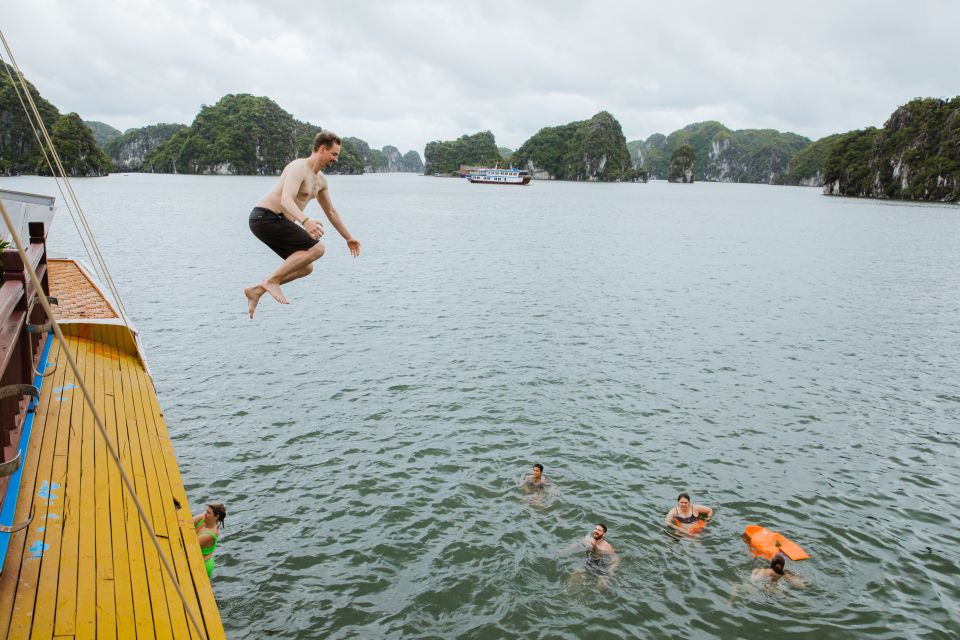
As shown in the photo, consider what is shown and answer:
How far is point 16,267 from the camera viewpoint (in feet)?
23.8

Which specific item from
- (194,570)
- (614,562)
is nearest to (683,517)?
(614,562)

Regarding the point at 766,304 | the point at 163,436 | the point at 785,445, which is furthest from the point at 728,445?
the point at 766,304

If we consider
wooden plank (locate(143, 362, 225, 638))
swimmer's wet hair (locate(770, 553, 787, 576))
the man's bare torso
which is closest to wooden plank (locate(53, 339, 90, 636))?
wooden plank (locate(143, 362, 225, 638))

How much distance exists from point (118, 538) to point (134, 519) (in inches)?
17.2

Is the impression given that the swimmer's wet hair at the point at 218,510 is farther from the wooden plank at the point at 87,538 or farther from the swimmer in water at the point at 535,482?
the swimmer in water at the point at 535,482

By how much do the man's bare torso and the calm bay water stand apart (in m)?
7.21

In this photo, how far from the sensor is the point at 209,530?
428 inches

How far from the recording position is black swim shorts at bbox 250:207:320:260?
753 centimetres

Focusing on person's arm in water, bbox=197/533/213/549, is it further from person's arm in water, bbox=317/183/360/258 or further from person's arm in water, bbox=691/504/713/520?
person's arm in water, bbox=691/504/713/520

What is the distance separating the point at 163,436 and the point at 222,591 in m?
3.72

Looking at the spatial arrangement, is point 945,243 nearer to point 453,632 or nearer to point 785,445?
point 785,445

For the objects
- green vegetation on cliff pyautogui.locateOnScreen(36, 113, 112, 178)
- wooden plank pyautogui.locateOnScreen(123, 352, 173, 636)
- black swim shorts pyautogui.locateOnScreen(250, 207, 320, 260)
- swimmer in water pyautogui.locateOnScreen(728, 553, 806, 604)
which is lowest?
swimmer in water pyautogui.locateOnScreen(728, 553, 806, 604)

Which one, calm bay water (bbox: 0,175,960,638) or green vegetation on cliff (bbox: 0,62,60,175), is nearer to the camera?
calm bay water (bbox: 0,175,960,638)

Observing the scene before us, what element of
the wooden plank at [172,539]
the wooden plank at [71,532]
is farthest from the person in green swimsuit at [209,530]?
the wooden plank at [71,532]
